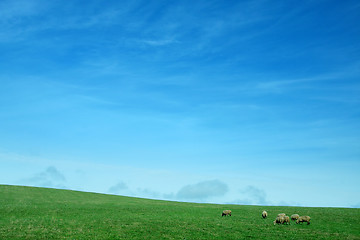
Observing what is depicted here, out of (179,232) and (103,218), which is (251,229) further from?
(103,218)

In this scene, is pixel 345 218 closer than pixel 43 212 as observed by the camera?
Yes

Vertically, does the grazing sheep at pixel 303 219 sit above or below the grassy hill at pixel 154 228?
above

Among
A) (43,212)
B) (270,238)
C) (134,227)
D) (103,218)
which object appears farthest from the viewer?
(43,212)

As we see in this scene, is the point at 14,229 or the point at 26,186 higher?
the point at 26,186

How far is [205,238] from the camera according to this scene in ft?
94.8

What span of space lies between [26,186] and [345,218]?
7338 cm

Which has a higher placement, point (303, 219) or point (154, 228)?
point (303, 219)

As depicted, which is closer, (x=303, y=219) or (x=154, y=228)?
(x=154, y=228)

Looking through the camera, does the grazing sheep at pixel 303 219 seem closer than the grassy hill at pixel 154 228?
No

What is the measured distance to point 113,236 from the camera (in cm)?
2938

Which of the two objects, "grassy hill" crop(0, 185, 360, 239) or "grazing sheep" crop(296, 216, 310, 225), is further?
"grazing sheep" crop(296, 216, 310, 225)

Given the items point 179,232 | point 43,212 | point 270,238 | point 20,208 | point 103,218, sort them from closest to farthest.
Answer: point 270,238
point 179,232
point 103,218
point 43,212
point 20,208

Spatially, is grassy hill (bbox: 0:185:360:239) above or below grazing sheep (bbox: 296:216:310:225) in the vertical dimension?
below

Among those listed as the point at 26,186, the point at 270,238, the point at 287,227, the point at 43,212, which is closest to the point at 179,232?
the point at 270,238
